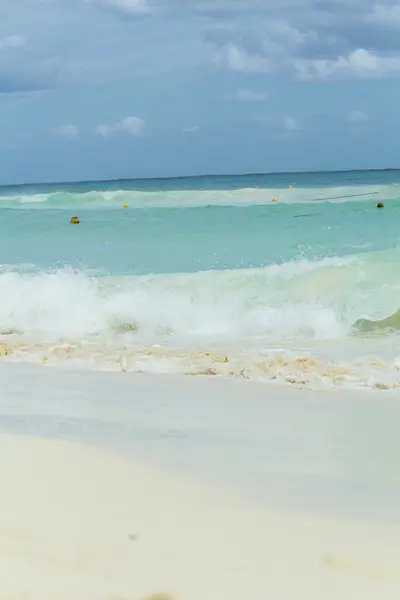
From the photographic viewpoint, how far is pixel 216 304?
10773 mm

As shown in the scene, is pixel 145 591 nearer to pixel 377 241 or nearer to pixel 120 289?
pixel 120 289

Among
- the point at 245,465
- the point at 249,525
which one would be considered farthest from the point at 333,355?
the point at 249,525

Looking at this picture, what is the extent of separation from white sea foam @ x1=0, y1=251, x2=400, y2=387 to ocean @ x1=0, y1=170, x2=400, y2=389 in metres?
0.02

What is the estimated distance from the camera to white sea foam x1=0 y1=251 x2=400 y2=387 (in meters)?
7.24

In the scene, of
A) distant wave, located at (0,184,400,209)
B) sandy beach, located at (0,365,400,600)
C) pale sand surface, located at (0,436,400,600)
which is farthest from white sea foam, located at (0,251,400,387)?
distant wave, located at (0,184,400,209)

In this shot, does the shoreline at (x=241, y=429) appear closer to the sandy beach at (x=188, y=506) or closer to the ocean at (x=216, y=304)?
→ the sandy beach at (x=188, y=506)

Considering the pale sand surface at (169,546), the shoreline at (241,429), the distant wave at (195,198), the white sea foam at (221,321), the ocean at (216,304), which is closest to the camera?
the pale sand surface at (169,546)

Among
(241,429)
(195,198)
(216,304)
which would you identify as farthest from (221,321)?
(195,198)

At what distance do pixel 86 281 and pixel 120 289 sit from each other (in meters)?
0.68

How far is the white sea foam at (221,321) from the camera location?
23.8 ft

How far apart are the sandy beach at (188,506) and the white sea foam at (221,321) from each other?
1.44 m

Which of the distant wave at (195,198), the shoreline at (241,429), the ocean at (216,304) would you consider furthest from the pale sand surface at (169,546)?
the distant wave at (195,198)

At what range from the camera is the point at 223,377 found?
6816mm

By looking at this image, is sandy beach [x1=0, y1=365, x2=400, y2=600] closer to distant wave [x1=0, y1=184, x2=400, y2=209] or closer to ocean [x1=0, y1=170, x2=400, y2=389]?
ocean [x1=0, y1=170, x2=400, y2=389]
